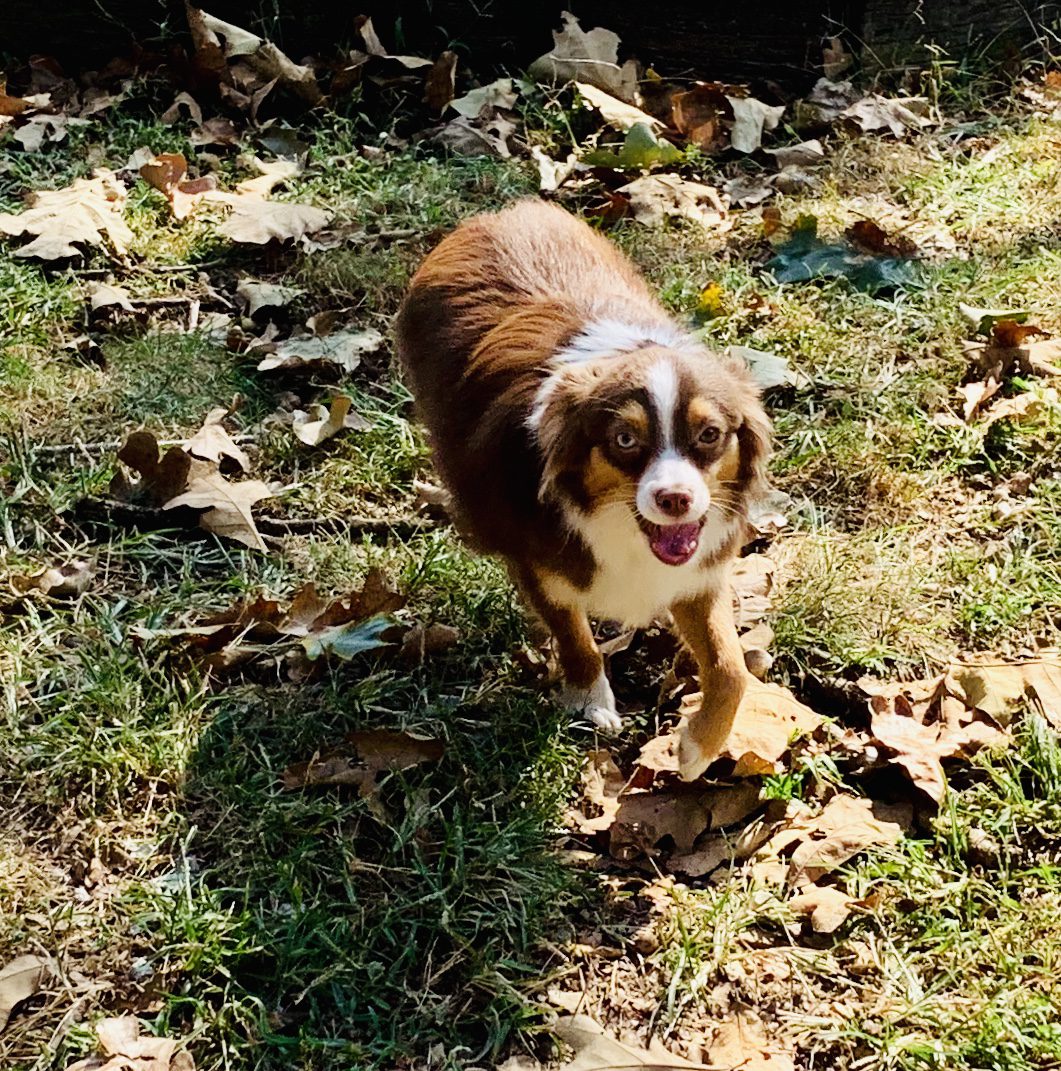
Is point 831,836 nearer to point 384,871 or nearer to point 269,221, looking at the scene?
point 384,871

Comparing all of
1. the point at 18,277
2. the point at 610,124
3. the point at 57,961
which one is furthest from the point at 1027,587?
the point at 18,277

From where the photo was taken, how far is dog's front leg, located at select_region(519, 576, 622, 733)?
130 inches

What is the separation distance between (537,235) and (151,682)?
1.56m

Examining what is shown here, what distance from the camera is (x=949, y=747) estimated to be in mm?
3064

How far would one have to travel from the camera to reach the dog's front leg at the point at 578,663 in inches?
130

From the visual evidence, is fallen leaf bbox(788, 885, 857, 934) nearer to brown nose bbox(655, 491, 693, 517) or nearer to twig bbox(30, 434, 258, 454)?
brown nose bbox(655, 491, 693, 517)

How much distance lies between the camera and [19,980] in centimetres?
264

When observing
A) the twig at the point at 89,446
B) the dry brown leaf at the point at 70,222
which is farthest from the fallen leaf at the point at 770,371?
the dry brown leaf at the point at 70,222

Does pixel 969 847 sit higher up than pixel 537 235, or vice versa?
pixel 537 235

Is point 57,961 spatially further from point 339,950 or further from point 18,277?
point 18,277

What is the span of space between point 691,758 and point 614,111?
11.3ft

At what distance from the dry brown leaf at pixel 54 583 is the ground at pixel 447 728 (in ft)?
0.14

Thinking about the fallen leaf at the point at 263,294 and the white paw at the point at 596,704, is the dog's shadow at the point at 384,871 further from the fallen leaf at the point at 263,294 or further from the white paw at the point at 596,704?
the fallen leaf at the point at 263,294

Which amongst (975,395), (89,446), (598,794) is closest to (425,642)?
(598,794)
